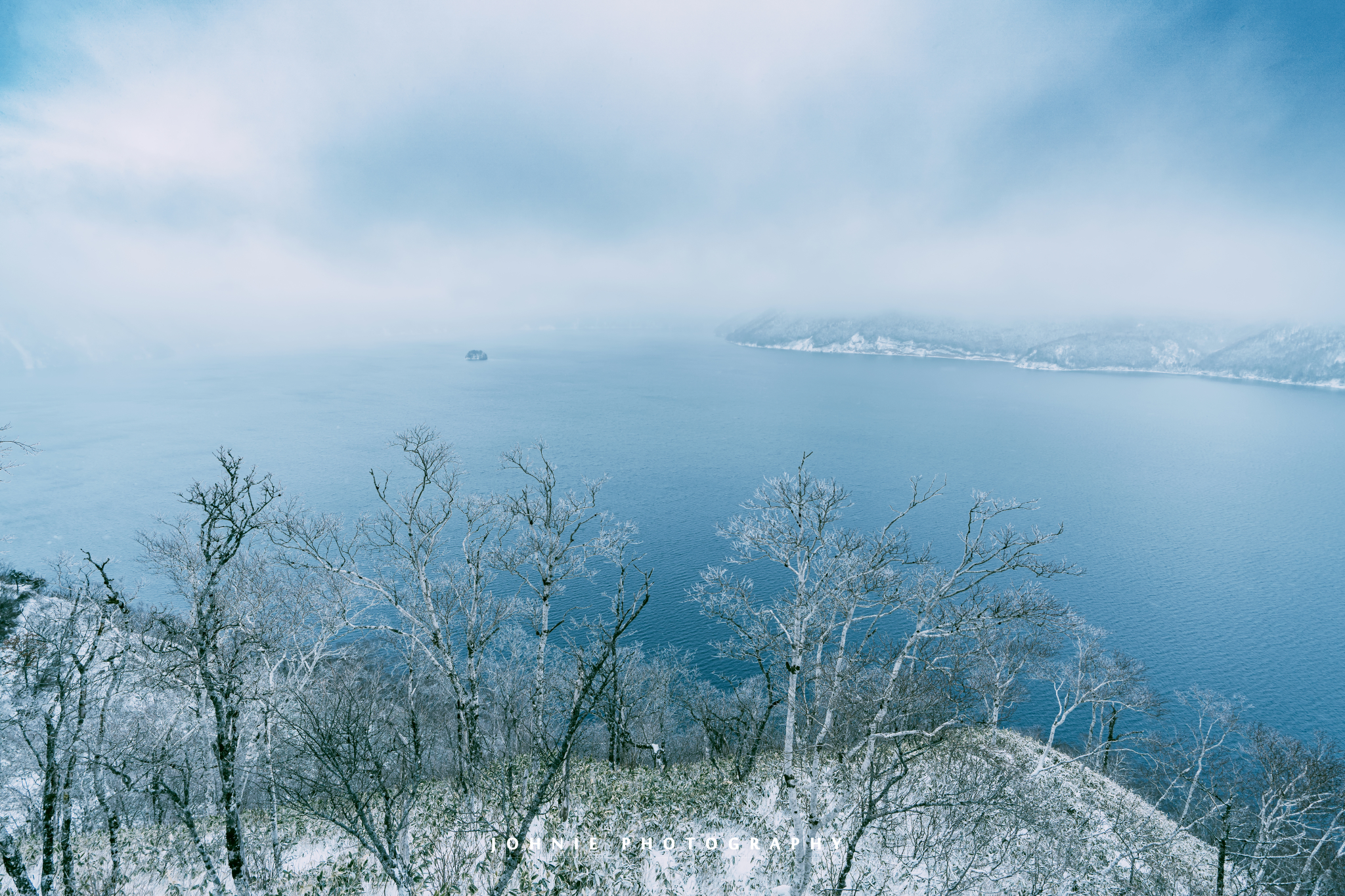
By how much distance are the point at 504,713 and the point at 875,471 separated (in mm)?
82222

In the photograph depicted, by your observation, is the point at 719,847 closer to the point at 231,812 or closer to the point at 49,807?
the point at 231,812

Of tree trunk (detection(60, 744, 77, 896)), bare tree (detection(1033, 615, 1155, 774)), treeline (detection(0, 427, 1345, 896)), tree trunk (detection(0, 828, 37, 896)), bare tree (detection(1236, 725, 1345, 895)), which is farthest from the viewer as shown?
bare tree (detection(1033, 615, 1155, 774))

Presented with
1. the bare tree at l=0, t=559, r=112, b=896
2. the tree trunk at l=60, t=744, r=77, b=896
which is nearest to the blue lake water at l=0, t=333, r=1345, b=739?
the tree trunk at l=60, t=744, r=77, b=896

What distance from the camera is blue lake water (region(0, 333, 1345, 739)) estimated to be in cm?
5125

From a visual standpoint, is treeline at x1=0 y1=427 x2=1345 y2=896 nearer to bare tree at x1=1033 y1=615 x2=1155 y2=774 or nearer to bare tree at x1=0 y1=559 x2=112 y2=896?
bare tree at x1=0 y1=559 x2=112 y2=896

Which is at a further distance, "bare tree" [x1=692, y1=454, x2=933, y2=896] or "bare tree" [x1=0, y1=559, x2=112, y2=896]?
"bare tree" [x1=692, y1=454, x2=933, y2=896]

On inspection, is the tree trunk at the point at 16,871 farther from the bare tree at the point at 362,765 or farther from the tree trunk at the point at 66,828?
the bare tree at the point at 362,765

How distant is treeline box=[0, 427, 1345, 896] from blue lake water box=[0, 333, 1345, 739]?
1648 cm

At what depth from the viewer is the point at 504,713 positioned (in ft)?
48.3

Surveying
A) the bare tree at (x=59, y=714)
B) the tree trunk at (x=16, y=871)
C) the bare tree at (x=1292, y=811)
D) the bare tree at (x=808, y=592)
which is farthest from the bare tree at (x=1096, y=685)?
the bare tree at (x=59, y=714)

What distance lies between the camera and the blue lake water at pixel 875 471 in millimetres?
51250

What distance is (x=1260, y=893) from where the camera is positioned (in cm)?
1814

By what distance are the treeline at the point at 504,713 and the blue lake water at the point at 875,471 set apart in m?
16.5

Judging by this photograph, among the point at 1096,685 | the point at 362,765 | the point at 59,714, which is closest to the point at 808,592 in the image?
the point at 362,765
